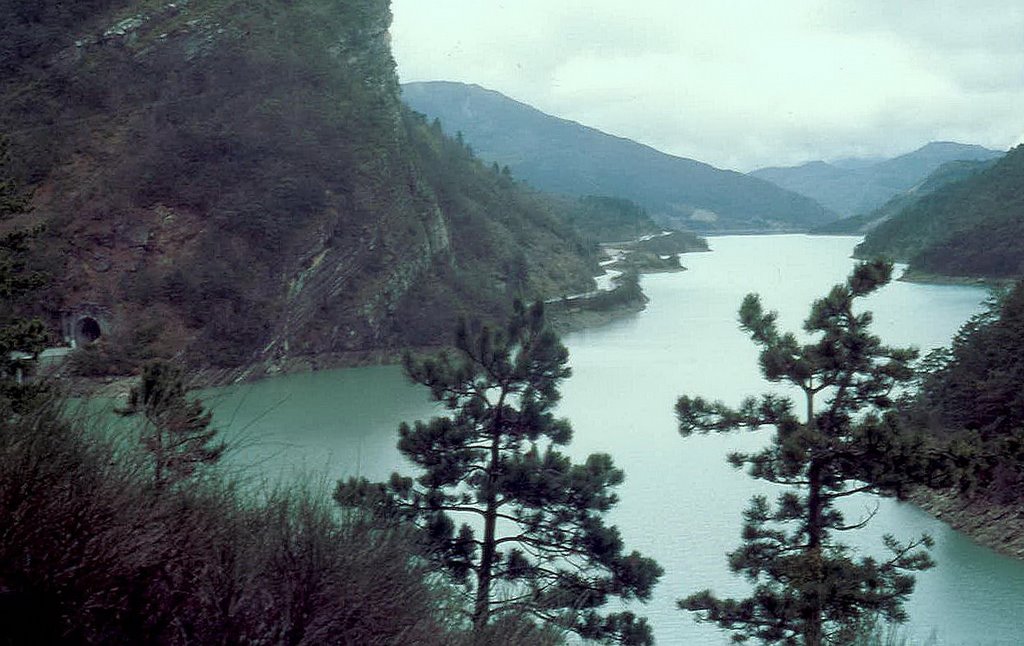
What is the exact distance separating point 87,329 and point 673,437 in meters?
16.0

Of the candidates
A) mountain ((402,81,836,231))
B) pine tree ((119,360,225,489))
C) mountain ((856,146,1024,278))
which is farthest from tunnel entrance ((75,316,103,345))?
mountain ((402,81,836,231))

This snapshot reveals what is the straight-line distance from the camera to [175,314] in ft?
82.0

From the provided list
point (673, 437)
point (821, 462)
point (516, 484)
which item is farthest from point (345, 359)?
point (821, 462)

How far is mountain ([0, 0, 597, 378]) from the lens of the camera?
2527 cm

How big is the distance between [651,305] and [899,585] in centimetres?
3065

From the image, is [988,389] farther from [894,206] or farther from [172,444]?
[894,206]

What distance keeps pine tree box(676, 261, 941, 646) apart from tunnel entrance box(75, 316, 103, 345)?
66.5ft

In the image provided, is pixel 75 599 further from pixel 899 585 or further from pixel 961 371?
pixel 961 371

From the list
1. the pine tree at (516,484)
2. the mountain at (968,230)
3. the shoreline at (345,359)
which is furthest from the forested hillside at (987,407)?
the mountain at (968,230)

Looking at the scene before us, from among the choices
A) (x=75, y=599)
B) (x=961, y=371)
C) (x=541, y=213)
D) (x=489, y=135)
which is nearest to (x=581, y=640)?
(x=75, y=599)

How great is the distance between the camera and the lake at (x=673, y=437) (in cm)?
961

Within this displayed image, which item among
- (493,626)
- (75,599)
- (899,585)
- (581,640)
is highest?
(75,599)

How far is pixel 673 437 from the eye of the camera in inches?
612

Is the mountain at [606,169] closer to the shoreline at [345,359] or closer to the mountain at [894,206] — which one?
the mountain at [894,206]
